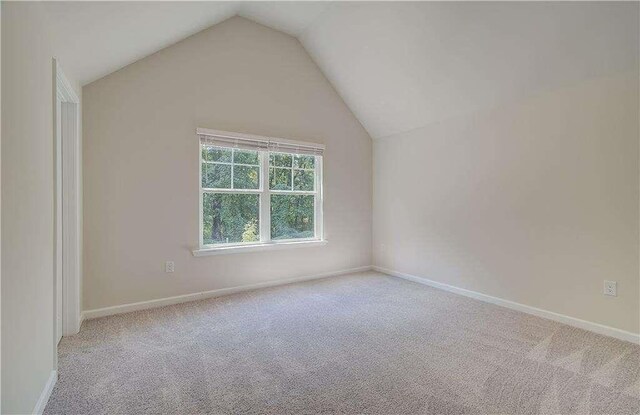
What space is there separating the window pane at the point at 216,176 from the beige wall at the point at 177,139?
0.52 feet

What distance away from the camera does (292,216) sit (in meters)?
4.36

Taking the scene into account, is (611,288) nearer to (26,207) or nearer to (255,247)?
(255,247)

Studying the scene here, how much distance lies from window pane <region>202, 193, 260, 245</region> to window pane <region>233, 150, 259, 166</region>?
16.5 inches

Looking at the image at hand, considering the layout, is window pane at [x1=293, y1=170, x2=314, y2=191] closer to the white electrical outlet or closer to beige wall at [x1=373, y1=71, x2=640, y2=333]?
beige wall at [x1=373, y1=71, x2=640, y2=333]

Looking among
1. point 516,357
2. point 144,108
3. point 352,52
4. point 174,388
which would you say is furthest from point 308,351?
point 352,52

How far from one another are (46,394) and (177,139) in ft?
7.97

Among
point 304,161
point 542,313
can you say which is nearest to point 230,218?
point 304,161

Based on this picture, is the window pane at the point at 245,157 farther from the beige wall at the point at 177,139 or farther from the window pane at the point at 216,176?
the beige wall at the point at 177,139

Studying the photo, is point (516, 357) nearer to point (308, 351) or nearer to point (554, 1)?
point (308, 351)

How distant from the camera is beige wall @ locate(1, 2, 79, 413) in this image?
132cm

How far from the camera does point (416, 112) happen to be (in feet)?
13.5

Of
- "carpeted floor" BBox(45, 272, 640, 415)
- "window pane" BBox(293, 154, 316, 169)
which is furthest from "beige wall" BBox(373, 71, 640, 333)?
"window pane" BBox(293, 154, 316, 169)

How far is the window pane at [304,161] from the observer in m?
4.38

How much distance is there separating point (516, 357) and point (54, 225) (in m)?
3.25
